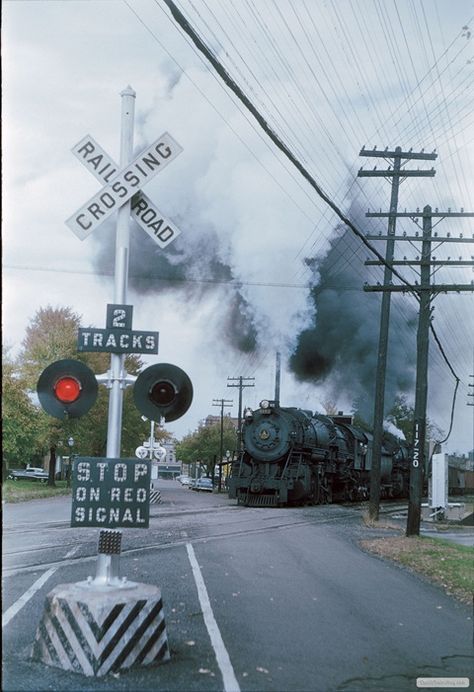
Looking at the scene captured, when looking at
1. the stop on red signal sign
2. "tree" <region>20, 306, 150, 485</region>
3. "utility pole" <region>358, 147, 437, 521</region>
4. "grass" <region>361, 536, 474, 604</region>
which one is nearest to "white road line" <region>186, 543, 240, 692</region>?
the stop on red signal sign

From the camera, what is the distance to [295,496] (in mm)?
28406

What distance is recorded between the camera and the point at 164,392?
23.1ft

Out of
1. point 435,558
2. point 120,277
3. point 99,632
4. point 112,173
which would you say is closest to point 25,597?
point 99,632

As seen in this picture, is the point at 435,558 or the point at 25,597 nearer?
the point at 25,597

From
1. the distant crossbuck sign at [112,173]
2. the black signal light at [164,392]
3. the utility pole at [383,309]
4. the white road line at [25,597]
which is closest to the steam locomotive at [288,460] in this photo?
the utility pole at [383,309]

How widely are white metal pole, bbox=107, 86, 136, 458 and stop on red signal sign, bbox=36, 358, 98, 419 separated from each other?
249mm

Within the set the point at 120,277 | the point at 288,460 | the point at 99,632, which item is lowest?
the point at 99,632

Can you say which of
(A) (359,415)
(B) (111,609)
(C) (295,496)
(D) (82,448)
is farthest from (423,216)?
(A) (359,415)

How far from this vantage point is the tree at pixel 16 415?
28.7 meters

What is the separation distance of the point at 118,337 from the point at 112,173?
56.7 inches

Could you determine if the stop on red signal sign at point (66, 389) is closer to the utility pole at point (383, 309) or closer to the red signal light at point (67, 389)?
the red signal light at point (67, 389)

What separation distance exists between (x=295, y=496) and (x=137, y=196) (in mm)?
22413

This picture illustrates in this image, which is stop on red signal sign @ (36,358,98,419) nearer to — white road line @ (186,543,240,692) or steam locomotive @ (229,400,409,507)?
white road line @ (186,543,240,692)

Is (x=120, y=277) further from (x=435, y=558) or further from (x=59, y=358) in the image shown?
(x=59, y=358)
